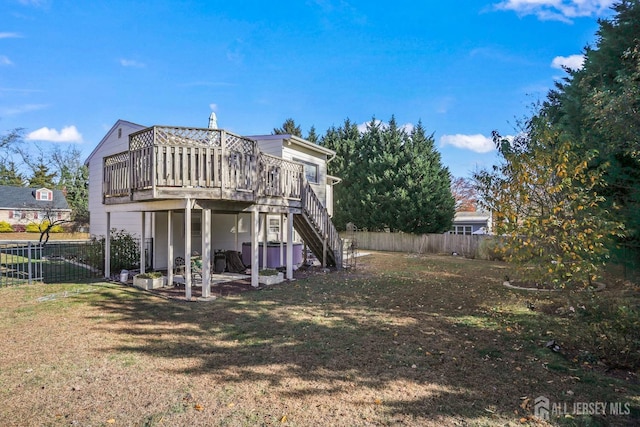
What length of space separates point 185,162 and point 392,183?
1993cm

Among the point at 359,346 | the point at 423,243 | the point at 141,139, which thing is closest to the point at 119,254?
the point at 141,139

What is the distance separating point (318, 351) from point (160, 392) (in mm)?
2093

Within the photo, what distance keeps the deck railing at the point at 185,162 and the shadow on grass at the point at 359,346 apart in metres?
2.81

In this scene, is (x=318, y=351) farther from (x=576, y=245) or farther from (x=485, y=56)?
(x=485, y=56)

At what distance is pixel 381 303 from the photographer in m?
7.95

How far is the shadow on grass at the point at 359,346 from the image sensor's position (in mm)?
3725

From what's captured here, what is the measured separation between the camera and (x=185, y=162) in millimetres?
8086

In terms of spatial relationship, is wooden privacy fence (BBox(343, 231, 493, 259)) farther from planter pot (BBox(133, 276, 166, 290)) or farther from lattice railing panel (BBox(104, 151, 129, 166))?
lattice railing panel (BBox(104, 151, 129, 166))

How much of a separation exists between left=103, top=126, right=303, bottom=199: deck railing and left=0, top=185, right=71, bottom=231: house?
33.4 m

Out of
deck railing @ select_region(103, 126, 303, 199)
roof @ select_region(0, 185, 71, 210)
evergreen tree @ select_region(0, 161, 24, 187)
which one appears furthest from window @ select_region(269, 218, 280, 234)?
evergreen tree @ select_region(0, 161, 24, 187)

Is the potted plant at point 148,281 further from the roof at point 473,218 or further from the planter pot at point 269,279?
the roof at point 473,218

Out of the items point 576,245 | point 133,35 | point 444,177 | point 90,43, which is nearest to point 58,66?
point 90,43

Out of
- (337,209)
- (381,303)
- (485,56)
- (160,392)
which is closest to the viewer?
(160,392)

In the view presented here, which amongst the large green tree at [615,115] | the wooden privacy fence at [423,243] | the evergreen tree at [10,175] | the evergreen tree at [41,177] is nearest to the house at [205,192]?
the large green tree at [615,115]
